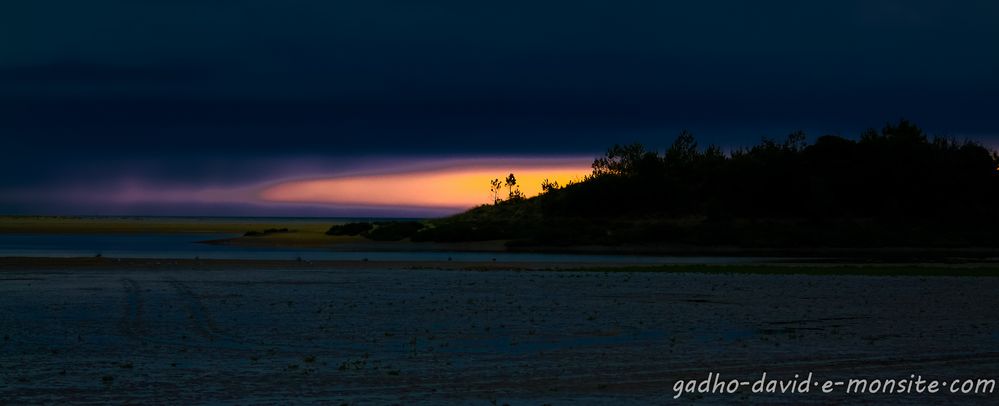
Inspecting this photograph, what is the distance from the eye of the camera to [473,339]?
23141mm

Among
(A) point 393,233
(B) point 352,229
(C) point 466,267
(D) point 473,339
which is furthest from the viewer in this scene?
(B) point 352,229

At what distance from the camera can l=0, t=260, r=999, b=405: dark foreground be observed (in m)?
16.5

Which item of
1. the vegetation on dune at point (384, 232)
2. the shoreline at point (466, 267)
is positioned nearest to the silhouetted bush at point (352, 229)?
the vegetation on dune at point (384, 232)

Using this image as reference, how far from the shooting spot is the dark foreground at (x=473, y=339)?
54.1 ft

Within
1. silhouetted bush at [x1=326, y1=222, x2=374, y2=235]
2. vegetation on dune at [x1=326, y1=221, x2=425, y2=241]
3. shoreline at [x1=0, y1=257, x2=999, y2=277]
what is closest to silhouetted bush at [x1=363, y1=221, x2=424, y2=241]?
vegetation on dune at [x1=326, y1=221, x2=425, y2=241]

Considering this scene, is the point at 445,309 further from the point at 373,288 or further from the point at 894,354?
the point at 894,354

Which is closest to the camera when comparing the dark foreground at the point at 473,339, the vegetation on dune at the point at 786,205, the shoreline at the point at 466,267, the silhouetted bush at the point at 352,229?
the dark foreground at the point at 473,339

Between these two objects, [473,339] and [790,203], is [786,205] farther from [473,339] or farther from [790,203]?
[473,339]

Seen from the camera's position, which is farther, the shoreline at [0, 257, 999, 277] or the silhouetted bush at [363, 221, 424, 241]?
the silhouetted bush at [363, 221, 424, 241]

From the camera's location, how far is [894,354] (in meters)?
20.3

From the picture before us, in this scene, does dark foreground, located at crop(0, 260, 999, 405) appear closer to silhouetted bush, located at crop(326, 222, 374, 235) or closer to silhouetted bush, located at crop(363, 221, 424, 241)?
silhouetted bush, located at crop(363, 221, 424, 241)

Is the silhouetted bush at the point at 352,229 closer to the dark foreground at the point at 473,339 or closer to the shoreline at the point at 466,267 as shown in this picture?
the shoreline at the point at 466,267

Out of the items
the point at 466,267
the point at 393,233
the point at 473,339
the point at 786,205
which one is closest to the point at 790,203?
the point at 786,205

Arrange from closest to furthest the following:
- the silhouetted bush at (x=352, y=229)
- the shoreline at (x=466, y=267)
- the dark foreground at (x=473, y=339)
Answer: the dark foreground at (x=473, y=339) → the shoreline at (x=466, y=267) → the silhouetted bush at (x=352, y=229)
